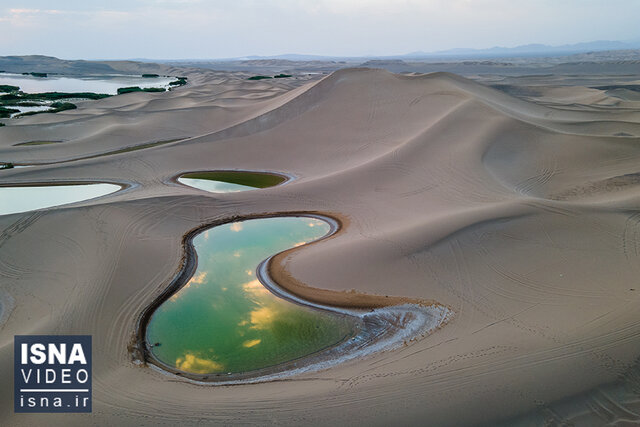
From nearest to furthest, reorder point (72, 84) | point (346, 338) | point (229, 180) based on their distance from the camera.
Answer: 1. point (346, 338)
2. point (229, 180)
3. point (72, 84)

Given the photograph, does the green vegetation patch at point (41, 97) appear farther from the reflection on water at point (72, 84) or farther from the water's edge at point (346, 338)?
the water's edge at point (346, 338)

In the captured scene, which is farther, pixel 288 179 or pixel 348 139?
pixel 348 139

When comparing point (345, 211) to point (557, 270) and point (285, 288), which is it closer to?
point (285, 288)

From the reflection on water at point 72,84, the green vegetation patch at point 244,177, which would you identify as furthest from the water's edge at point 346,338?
the reflection on water at point 72,84

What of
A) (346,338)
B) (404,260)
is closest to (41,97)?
(404,260)

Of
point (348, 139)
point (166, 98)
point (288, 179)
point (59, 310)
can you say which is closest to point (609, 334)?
point (59, 310)

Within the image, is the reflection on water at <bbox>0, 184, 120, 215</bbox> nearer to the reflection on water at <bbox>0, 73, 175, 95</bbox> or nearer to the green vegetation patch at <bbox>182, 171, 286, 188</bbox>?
the green vegetation patch at <bbox>182, 171, 286, 188</bbox>

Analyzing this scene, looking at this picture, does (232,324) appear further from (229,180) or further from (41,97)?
(41,97)
